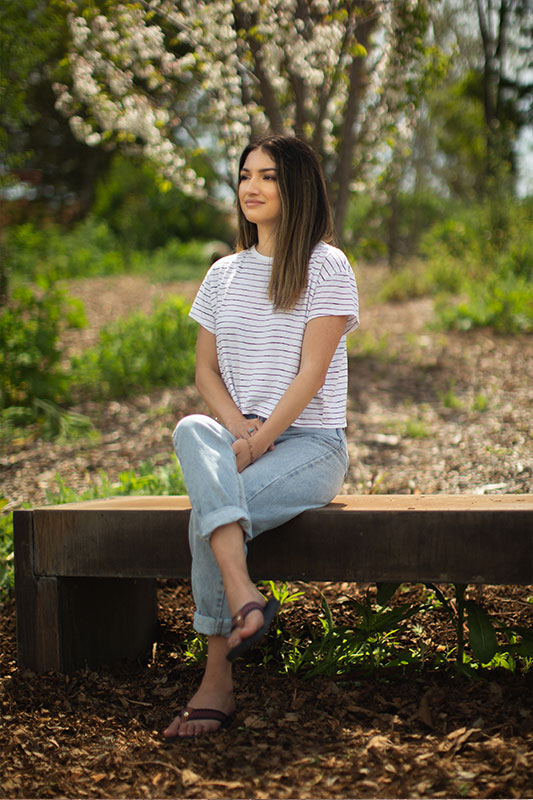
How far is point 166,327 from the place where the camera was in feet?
17.6

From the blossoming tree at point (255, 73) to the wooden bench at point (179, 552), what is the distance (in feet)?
9.22

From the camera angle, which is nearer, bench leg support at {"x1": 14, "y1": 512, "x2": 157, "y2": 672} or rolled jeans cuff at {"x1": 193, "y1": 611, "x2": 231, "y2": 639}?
rolled jeans cuff at {"x1": 193, "y1": 611, "x2": 231, "y2": 639}

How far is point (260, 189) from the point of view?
7.41ft

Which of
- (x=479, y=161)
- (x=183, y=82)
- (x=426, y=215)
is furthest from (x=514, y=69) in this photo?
(x=183, y=82)

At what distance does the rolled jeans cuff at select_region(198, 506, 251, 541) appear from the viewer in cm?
180

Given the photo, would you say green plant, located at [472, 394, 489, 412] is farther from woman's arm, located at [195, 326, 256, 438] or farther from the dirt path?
woman's arm, located at [195, 326, 256, 438]

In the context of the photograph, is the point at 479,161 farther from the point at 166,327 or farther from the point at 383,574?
the point at 383,574

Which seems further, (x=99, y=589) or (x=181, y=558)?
(x=99, y=589)

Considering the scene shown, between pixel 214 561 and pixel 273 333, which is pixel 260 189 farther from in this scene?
pixel 214 561

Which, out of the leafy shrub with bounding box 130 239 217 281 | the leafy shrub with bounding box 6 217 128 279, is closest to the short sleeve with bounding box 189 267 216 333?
the leafy shrub with bounding box 6 217 128 279

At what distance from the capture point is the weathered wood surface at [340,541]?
1850mm

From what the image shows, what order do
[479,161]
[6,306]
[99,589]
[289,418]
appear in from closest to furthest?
1. [289,418]
2. [99,589]
3. [6,306]
4. [479,161]

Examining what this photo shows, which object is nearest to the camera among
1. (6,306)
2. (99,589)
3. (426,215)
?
(99,589)

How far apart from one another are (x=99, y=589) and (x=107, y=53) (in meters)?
3.69
